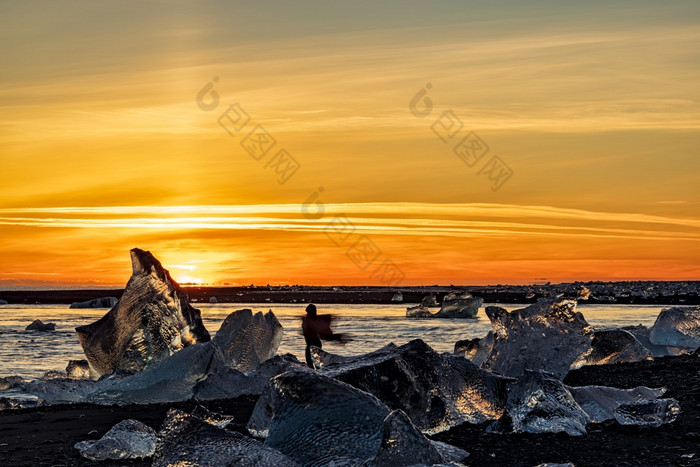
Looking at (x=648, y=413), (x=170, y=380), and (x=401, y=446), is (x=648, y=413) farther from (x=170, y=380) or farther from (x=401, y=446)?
(x=170, y=380)

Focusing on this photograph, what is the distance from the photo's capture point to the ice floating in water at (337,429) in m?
5.09

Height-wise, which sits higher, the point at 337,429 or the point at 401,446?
the point at 337,429

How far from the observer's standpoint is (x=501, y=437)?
696cm

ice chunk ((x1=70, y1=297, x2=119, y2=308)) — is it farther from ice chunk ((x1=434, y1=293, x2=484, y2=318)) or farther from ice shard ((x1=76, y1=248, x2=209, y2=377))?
ice shard ((x1=76, y1=248, x2=209, y2=377))

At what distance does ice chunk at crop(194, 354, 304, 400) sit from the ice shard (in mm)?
2794

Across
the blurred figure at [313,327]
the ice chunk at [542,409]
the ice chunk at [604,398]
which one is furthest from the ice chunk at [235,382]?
the ice chunk at [604,398]

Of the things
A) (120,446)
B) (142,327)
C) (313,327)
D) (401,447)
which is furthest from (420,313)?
(401,447)

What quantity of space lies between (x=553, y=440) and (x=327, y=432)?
7.07ft

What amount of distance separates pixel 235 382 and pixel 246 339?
227 centimetres

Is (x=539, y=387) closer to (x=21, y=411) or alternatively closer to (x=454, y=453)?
(x=454, y=453)

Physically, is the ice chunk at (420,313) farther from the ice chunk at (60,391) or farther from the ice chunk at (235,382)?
the ice chunk at (60,391)

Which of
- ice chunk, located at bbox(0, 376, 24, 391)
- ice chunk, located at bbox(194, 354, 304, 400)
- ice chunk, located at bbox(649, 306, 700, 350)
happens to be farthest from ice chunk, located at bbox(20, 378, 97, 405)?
ice chunk, located at bbox(649, 306, 700, 350)

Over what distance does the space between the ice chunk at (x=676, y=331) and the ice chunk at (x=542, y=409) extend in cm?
954

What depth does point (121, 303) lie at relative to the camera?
44.0 ft
